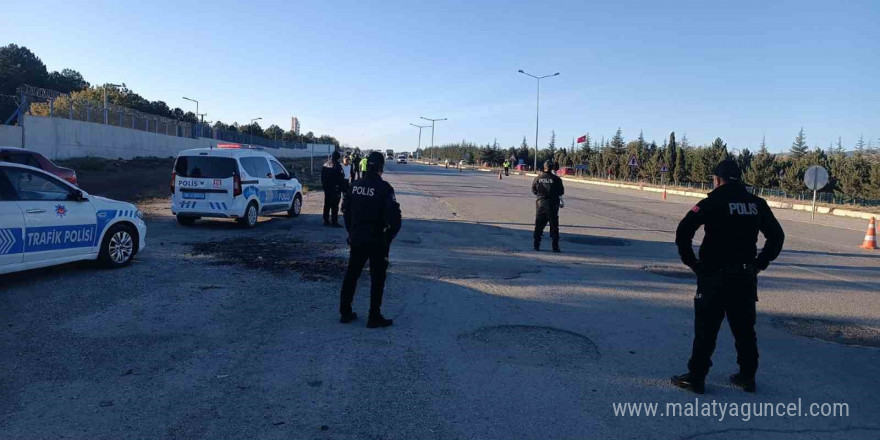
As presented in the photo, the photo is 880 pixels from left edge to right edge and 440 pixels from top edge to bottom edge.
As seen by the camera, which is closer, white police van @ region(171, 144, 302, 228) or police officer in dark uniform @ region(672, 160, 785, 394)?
police officer in dark uniform @ region(672, 160, 785, 394)

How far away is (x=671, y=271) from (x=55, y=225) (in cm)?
935

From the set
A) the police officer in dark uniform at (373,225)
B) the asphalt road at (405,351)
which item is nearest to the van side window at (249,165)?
the asphalt road at (405,351)

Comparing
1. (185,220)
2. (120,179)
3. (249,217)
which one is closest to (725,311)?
(249,217)

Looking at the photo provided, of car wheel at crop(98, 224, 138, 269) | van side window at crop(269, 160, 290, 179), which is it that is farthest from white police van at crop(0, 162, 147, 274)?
van side window at crop(269, 160, 290, 179)

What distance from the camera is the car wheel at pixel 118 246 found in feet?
28.2

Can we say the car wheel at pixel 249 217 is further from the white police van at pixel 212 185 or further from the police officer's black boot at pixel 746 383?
the police officer's black boot at pixel 746 383

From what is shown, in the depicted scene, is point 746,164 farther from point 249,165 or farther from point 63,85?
point 63,85

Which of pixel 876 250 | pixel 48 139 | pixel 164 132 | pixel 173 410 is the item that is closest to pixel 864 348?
pixel 173 410

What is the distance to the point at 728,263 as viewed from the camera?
460 cm

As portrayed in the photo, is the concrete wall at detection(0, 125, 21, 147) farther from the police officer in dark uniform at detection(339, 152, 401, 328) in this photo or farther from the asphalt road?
the police officer in dark uniform at detection(339, 152, 401, 328)

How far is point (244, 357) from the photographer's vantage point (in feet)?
17.5

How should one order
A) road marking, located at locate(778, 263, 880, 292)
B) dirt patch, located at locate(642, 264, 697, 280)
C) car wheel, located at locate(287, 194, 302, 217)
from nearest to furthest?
road marking, located at locate(778, 263, 880, 292) → dirt patch, located at locate(642, 264, 697, 280) → car wheel, located at locate(287, 194, 302, 217)

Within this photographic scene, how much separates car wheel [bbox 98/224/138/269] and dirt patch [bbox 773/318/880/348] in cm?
879

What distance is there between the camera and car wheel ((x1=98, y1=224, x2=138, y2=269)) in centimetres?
860
